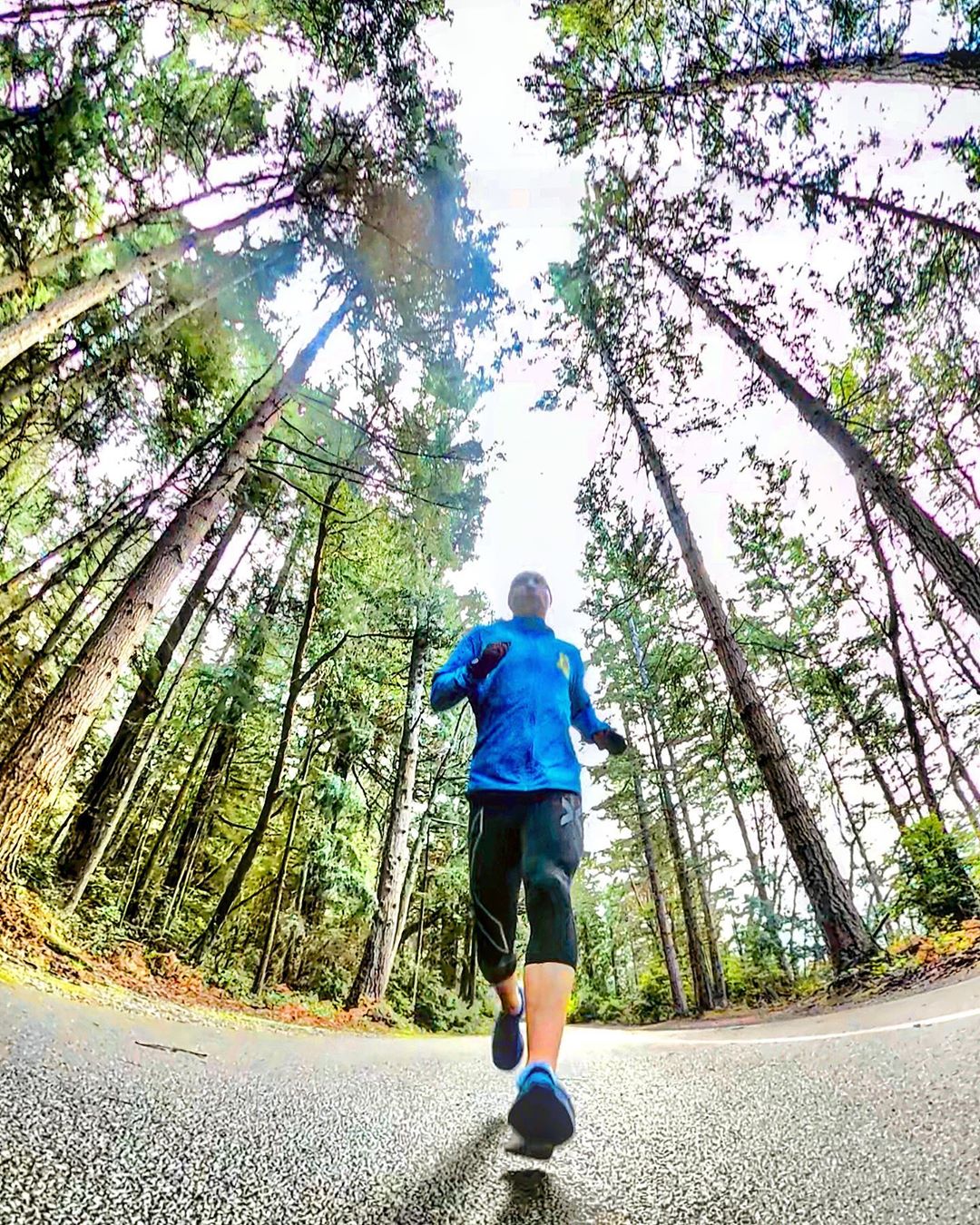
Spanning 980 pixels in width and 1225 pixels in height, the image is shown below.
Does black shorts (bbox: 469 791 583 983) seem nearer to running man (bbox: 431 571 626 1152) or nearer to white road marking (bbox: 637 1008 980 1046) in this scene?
running man (bbox: 431 571 626 1152)

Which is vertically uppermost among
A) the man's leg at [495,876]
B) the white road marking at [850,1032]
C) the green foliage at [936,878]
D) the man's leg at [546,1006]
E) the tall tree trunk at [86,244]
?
the tall tree trunk at [86,244]

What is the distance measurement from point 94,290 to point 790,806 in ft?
32.2

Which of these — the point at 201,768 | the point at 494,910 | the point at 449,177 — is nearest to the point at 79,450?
the point at 201,768

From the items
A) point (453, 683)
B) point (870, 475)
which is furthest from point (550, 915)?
point (870, 475)

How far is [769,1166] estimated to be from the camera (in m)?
1.37

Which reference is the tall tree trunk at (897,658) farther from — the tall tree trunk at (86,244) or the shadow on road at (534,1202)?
the tall tree trunk at (86,244)

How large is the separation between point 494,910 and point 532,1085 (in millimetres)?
788

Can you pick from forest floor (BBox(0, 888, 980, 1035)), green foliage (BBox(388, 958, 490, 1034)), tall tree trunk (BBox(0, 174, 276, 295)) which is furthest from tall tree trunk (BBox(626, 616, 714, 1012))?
tall tree trunk (BBox(0, 174, 276, 295))

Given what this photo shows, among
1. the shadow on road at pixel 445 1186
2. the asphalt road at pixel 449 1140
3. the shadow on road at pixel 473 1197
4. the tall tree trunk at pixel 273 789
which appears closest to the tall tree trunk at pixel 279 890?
the tall tree trunk at pixel 273 789

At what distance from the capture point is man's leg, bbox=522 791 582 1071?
1.61 metres

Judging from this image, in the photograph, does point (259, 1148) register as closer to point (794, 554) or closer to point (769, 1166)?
point (769, 1166)

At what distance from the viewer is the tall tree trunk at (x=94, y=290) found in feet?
18.1

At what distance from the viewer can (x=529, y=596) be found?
2.86 meters

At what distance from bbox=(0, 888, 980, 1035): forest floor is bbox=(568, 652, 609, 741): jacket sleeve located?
138 inches
